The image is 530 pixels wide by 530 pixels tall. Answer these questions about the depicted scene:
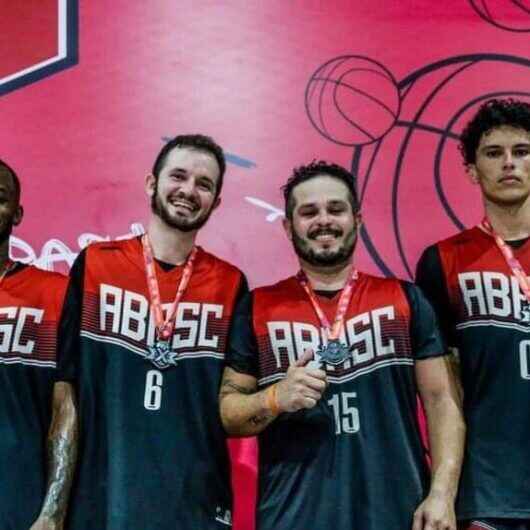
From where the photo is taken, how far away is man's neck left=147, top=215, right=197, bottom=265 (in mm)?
2271

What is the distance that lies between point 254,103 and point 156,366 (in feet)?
3.57

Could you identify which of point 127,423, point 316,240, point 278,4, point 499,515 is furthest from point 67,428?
point 278,4

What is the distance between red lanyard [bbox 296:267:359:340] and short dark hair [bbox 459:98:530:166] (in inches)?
19.2

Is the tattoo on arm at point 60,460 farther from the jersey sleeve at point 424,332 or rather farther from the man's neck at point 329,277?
the jersey sleeve at point 424,332

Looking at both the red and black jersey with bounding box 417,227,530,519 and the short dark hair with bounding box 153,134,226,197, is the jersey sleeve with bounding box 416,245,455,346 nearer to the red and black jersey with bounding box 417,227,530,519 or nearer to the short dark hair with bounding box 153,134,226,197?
the red and black jersey with bounding box 417,227,530,519

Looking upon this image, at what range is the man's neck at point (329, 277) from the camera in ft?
7.25

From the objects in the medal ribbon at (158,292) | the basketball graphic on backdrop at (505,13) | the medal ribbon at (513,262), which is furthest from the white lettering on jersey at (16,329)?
the basketball graphic on backdrop at (505,13)

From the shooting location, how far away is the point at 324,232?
2.18 metres

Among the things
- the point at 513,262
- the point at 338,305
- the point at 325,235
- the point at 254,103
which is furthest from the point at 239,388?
the point at 254,103

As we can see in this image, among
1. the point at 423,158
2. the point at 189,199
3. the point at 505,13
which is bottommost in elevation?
the point at 189,199

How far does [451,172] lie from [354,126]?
34cm

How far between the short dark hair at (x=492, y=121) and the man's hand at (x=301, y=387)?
803 millimetres

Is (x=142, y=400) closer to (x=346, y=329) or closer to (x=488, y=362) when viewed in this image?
(x=346, y=329)

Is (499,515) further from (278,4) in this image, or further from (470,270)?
(278,4)
